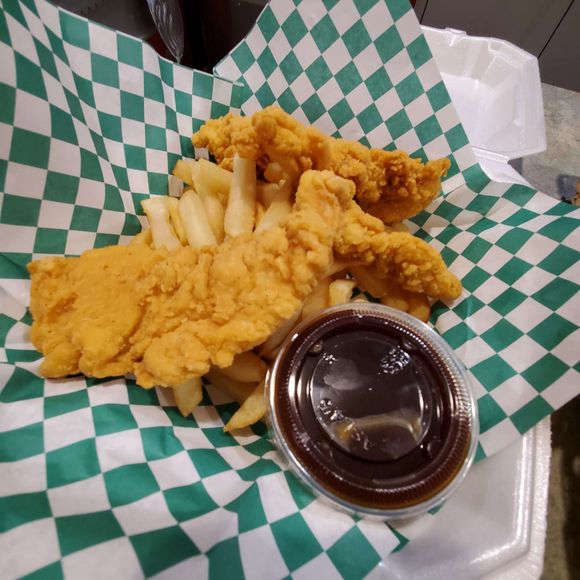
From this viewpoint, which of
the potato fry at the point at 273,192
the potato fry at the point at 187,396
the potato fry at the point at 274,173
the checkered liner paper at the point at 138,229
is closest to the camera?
the checkered liner paper at the point at 138,229

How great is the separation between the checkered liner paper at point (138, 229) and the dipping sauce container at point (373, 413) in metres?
0.09

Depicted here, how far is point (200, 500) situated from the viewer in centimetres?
116

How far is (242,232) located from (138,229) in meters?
0.61

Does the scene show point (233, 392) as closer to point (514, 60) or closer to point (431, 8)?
point (514, 60)

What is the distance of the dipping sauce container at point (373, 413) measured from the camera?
1.23 metres

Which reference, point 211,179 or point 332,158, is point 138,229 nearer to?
point 211,179

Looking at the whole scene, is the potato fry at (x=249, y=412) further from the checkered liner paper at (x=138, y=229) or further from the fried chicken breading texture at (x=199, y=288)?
the fried chicken breading texture at (x=199, y=288)

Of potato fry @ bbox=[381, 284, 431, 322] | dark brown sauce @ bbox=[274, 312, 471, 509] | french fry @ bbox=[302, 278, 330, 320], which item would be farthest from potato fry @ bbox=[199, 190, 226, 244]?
potato fry @ bbox=[381, 284, 431, 322]

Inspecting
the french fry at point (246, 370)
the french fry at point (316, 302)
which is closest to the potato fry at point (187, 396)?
the french fry at point (246, 370)

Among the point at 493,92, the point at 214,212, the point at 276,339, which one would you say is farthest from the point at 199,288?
the point at 493,92

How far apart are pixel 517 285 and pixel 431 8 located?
360cm

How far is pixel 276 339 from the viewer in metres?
1.47

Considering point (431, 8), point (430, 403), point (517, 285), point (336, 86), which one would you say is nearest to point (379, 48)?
point (336, 86)

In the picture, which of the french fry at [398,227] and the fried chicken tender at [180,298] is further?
the french fry at [398,227]
